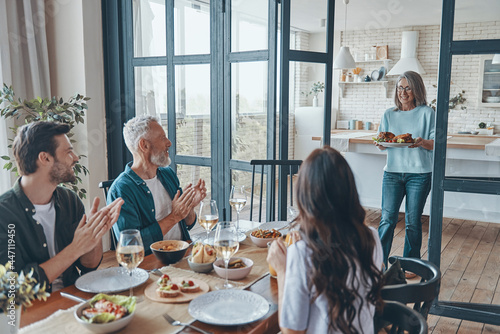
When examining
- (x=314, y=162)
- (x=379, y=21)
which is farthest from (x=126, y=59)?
(x=379, y=21)

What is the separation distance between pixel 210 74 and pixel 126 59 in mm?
858

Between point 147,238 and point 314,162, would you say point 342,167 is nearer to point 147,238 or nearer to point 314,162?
point 314,162

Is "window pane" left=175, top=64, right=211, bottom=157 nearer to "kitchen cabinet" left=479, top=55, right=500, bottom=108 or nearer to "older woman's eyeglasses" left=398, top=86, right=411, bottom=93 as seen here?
"older woman's eyeglasses" left=398, top=86, right=411, bottom=93

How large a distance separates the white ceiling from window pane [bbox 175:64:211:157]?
2.68 feet

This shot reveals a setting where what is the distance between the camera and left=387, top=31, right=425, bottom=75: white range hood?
808 cm

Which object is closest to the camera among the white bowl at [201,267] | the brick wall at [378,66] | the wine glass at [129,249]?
the wine glass at [129,249]

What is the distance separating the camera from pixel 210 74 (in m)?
3.35

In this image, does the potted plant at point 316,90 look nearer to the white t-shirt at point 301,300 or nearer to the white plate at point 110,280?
the white plate at point 110,280

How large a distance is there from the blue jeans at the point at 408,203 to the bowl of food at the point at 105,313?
2.48 m

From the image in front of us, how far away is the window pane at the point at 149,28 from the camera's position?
3.53m

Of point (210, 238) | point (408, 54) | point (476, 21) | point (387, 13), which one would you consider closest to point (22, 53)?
point (210, 238)

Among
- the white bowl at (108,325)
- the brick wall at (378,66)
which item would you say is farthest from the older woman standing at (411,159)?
the brick wall at (378,66)

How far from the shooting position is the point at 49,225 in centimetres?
168

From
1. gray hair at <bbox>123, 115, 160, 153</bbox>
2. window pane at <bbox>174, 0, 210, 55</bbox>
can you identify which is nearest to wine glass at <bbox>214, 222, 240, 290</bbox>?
gray hair at <bbox>123, 115, 160, 153</bbox>
